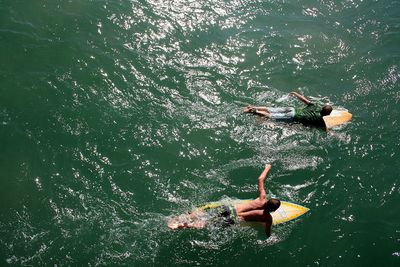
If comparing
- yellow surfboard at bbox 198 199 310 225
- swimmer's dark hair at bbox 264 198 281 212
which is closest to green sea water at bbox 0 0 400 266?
yellow surfboard at bbox 198 199 310 225

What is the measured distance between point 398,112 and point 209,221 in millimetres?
7758

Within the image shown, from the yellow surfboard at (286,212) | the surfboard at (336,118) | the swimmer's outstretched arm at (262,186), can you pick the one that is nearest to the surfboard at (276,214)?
the yellow surfboard at (286,212)

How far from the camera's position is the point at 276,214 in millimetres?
9719

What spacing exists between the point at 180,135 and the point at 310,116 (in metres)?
3.73

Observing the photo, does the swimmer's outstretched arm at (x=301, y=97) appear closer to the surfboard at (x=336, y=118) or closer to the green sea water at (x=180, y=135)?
the green sea water at (x=180, y=135)

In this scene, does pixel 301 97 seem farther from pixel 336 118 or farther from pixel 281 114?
pixel 336 118

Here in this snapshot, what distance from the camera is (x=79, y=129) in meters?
10.4

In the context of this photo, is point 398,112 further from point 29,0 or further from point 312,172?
point 29,0

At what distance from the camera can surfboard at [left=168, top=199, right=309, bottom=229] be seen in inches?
352

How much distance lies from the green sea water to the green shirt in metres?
0.35

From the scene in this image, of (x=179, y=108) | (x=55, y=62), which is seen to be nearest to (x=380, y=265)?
(x=179, y=108)

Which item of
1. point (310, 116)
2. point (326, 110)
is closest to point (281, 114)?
point (310, 116)

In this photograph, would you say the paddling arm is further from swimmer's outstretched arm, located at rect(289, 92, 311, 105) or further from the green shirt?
swimmer's outstretched arm, located at rect(289, 92, 311, 105)

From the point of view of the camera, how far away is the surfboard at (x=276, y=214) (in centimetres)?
895
